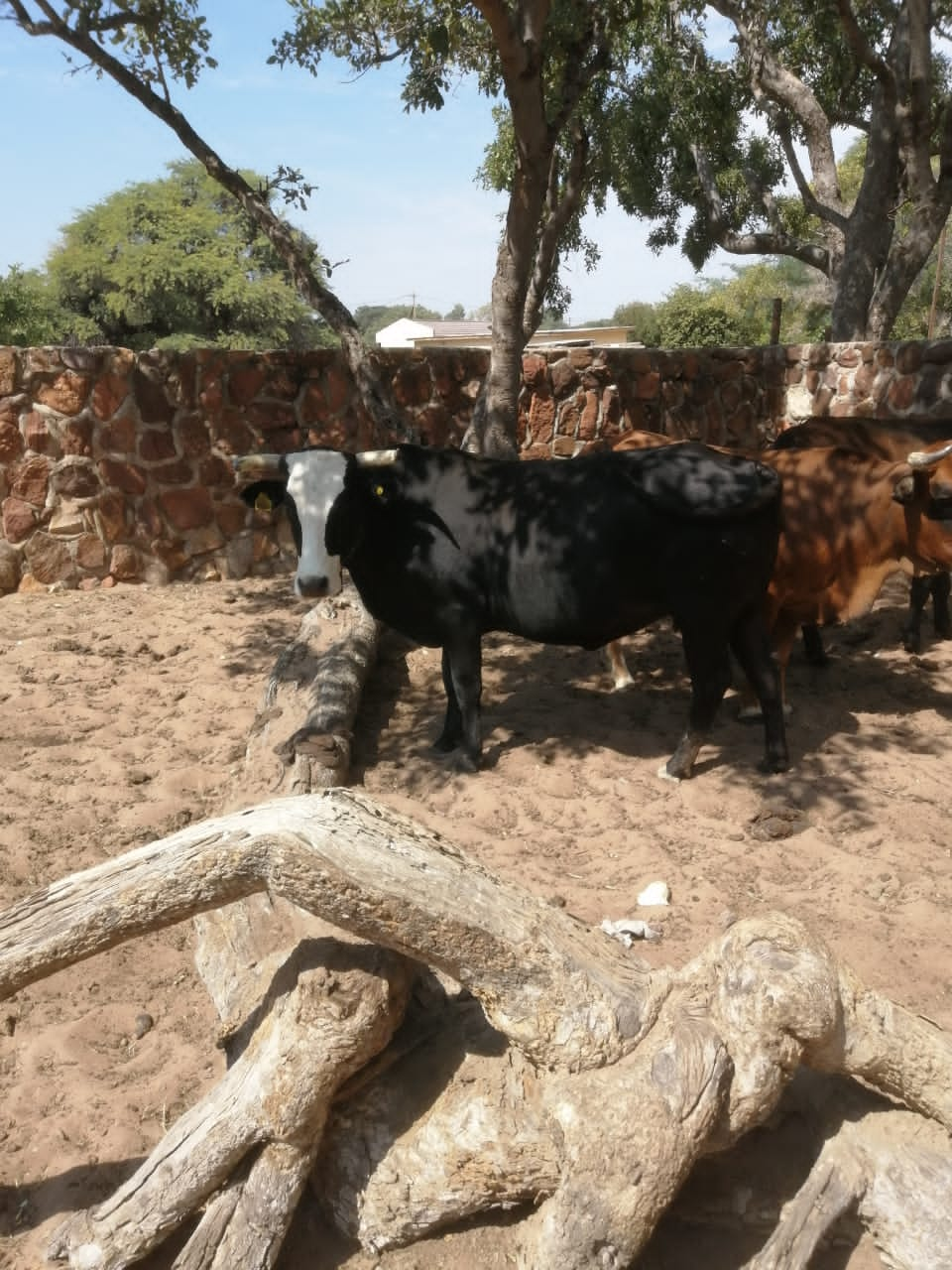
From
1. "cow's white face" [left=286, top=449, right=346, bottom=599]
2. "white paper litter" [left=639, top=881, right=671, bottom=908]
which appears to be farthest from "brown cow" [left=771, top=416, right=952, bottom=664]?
"white paper litter" [left=639, top=881, right=671, bottom=908]

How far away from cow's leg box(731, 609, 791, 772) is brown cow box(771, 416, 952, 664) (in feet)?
7.16

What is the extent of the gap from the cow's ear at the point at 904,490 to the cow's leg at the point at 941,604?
1763 mm

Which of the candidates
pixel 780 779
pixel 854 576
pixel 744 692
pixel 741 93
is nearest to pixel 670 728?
pixel 744 692

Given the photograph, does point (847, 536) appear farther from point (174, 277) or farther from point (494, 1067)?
point (174, 277)

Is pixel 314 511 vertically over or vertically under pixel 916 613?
over

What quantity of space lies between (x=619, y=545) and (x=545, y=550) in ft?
1.15

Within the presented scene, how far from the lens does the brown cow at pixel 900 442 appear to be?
7047 millimetres

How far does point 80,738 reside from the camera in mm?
5566

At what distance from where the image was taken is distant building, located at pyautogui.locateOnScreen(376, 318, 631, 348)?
34.7 m

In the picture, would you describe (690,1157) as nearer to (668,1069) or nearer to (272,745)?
(668,1069)

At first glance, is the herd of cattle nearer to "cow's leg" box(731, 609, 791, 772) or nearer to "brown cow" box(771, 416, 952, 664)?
"cow's leg" box(731, 609, 791, 772)

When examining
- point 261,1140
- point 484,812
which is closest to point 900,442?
point 484,812

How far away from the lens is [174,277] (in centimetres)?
2939

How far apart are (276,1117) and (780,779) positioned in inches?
131
